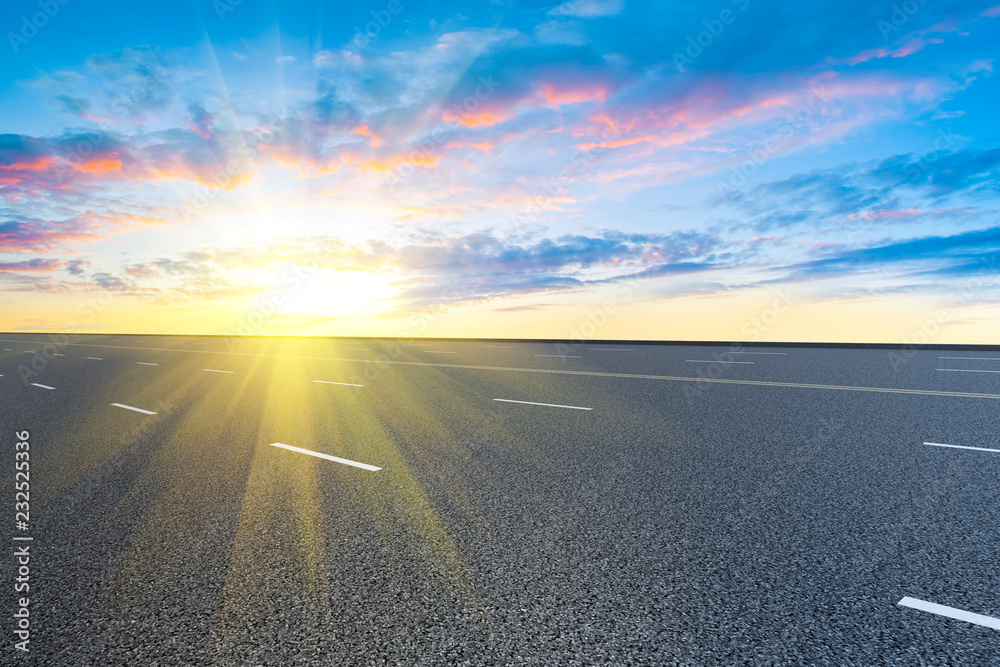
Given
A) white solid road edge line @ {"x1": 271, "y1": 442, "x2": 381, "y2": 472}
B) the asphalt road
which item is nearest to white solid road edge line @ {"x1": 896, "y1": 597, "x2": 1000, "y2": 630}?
the asphalt road

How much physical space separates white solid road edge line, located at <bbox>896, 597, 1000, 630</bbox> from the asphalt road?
22 mm

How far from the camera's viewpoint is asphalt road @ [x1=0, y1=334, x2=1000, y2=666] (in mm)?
3213

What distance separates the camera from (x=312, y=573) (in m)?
4.04

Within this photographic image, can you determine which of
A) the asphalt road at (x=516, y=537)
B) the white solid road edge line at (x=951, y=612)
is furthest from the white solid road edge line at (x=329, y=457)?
the white solid road edge line at (x=951, y=612)

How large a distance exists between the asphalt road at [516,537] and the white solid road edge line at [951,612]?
2cm

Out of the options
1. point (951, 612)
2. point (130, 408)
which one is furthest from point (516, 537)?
point (130, 408)

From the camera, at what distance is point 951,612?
3418 millimetres

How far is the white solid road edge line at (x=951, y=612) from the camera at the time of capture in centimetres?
332

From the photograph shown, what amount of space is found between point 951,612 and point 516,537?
105 inches

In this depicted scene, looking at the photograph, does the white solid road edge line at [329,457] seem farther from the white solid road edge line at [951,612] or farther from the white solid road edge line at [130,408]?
the white solid road edge line at [951,612]

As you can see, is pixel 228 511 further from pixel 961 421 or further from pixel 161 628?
pixel 961 421

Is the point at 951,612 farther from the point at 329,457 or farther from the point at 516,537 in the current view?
the point at 329,457

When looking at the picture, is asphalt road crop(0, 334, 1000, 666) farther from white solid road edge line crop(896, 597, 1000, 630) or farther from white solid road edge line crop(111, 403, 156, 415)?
white solid road edge line crop(111, 403, 156, 415)

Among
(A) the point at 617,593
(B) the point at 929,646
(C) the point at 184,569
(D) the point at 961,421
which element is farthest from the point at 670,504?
(D) the point at 961,421
